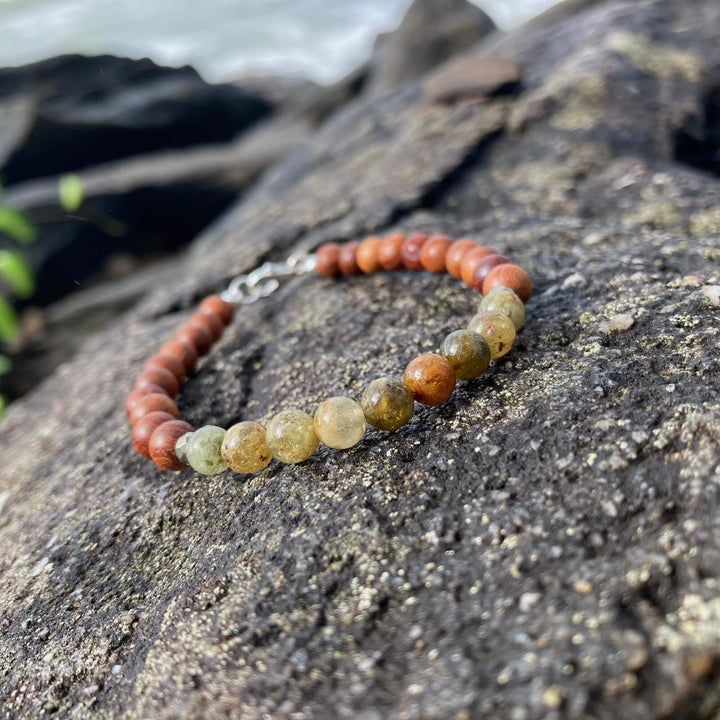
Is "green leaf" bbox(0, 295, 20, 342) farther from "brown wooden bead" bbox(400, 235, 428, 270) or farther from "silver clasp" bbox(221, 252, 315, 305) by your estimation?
"brown wooden bead" bbox(400, 235, 428, 270)

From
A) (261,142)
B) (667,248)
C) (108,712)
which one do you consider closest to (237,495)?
(108,712)

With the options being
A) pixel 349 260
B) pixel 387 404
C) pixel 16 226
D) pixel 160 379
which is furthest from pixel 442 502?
pixel 16 226

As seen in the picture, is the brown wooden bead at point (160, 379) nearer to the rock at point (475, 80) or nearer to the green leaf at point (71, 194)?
the rock at point (475, 80)

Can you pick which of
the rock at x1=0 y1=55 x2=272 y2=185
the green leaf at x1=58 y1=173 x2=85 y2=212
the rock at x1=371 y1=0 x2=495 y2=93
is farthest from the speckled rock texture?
the rock at x1=0 y1=55 x2=272 y2=185

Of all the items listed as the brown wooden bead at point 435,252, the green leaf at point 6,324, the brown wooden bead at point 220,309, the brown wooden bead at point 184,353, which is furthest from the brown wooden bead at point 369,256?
the green leaf at point 6,324

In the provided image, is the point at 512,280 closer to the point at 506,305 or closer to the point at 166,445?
the point at 506,305

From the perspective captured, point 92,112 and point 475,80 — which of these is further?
point 92,112
